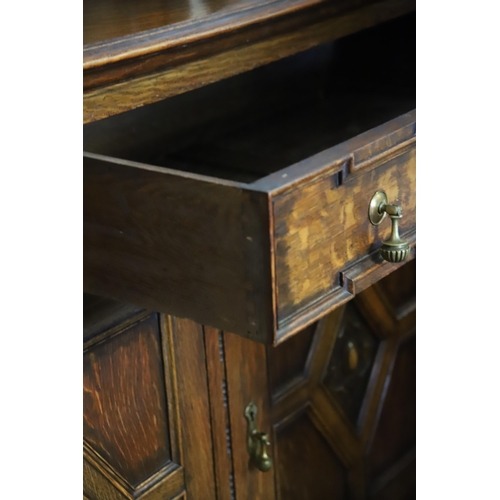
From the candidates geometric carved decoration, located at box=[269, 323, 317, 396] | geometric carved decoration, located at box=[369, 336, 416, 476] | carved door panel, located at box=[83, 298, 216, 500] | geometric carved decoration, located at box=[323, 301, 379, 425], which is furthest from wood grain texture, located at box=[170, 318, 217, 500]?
geometric carved decoration, located at box=[369, 336, 416, 476]

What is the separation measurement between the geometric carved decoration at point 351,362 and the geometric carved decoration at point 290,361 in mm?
73

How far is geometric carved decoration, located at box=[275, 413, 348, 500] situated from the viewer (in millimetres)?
1181

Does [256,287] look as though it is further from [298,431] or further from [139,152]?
[298,431]

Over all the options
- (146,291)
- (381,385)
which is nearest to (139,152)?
(146,291)

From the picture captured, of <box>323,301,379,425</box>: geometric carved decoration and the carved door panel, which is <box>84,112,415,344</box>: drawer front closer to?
the carved door panel

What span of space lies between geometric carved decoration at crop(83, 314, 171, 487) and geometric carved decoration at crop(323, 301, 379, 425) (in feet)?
1.19

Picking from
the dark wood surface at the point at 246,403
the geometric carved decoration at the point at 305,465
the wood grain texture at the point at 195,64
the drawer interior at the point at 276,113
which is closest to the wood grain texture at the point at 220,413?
the dark wood surface at the point at 246,403

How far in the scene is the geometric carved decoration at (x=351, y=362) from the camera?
125cm

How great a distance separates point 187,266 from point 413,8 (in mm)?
618

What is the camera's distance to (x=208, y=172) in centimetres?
87

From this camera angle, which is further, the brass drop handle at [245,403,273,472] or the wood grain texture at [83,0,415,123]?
the brass drop handle at [245,403,273,472]

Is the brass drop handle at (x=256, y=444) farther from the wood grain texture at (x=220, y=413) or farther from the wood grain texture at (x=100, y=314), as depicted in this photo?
the wood grain texture at (x=100, y=314)

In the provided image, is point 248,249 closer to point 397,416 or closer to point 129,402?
point 129,402

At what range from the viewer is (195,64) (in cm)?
74
